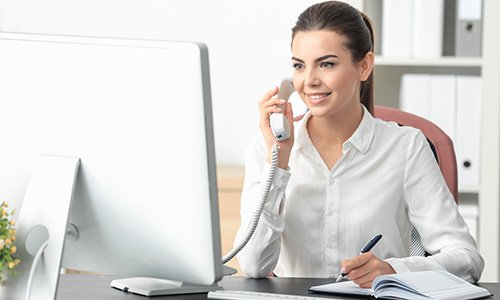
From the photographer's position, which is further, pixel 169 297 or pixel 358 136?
pixel 358 136

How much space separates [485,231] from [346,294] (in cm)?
165

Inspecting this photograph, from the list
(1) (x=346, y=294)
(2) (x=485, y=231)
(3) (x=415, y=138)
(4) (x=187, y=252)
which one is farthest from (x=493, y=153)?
(4) (x=187, y=252)

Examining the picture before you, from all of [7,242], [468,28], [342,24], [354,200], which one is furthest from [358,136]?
[468,28]

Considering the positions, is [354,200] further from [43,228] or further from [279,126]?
[43,228]

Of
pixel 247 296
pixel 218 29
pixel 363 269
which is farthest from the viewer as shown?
pixel 218 29

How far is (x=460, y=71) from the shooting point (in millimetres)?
3418

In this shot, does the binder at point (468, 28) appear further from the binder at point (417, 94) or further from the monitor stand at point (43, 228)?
the monitor stand at point (43, 228)

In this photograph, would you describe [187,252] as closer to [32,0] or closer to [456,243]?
[456,243]

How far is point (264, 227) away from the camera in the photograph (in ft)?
6.31

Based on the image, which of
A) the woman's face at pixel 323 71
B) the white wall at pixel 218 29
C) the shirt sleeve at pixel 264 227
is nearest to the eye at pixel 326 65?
the woman's face at pixel 323 71

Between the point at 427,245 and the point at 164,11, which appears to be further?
the point at 164,11

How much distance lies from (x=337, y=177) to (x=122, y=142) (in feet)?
2.33

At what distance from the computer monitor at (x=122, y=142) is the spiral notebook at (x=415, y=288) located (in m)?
0.34

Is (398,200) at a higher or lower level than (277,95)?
lower
